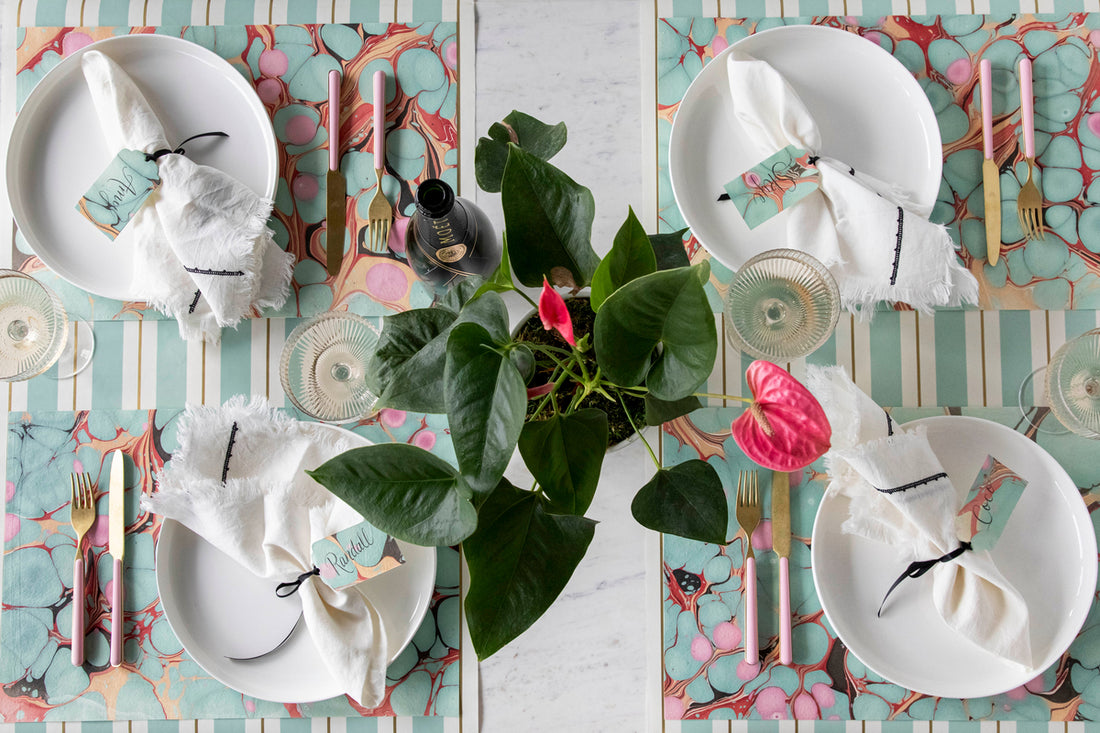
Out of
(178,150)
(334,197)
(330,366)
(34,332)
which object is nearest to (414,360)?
(330,366)

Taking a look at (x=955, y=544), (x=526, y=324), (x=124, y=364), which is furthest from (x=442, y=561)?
(x=955, y=544)

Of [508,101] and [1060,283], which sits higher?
[508,101]

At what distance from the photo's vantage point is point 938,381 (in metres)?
0.97

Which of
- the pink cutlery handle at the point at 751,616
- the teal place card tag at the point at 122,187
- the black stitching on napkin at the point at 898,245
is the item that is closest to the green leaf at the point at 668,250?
the black stitching on napkin at the point at 898,245

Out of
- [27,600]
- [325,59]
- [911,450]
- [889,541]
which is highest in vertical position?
[325,59]

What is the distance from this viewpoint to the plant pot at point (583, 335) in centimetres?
77

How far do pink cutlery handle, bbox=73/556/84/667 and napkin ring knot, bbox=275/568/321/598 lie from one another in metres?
0.26

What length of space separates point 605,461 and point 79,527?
688 mm

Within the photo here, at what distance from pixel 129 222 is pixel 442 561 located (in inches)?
22.8

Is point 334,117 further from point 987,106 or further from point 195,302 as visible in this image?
point 987,106

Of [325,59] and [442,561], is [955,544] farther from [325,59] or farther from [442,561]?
[325,59]

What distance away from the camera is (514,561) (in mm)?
665

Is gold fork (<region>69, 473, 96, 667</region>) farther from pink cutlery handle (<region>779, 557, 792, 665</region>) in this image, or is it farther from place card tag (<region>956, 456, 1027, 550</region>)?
place card tag (<region>956, 456, 1027, 550</region>)

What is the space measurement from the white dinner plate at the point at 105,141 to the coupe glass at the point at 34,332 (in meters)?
0.06
